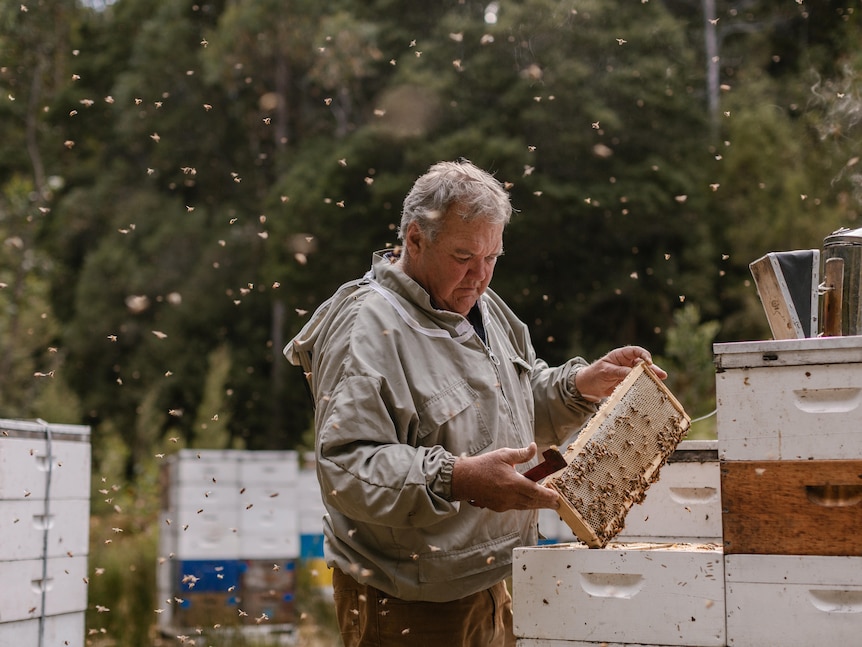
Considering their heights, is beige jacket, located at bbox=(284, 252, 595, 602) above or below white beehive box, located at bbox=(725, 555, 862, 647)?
above

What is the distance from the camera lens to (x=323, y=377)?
8.04 feet

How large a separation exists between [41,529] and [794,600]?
2.86m

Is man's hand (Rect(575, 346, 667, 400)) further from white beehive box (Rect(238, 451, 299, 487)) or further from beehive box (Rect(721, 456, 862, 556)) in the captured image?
white beehive box (Rect(238, 451, 299, 487))

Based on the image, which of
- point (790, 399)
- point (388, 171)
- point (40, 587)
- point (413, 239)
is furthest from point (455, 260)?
point (388, 171)

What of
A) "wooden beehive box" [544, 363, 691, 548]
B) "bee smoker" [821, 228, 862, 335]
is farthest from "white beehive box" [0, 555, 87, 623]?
"bee smoker" [821, 228, 862, 335]

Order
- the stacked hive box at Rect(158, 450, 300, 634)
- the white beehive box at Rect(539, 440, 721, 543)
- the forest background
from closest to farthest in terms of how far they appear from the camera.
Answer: the white beehive box at Rect(539, 440, 721, 543), the stacked hive box at Rect(158, 450, 300, 634), the forest background

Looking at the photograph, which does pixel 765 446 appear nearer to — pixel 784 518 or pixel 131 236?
pixel 784 518

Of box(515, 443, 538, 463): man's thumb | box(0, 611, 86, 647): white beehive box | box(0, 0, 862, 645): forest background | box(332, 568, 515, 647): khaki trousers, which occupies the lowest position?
box(0, 611, 86, 647): white beehive box

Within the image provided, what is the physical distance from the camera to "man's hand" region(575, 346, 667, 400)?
269cm

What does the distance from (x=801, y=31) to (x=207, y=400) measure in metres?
10.6

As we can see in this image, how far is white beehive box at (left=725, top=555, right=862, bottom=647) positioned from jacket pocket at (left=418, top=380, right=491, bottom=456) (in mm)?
684

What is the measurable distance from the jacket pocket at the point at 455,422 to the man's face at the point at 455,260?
0.24m

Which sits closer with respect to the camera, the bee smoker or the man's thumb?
the man's thumb

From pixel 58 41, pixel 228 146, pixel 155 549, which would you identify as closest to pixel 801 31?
pixel 228 146
